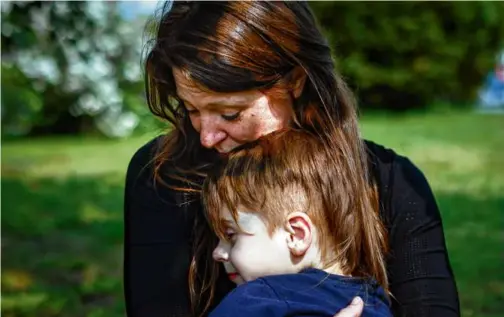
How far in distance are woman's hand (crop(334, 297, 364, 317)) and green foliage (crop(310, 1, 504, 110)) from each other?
12.2m

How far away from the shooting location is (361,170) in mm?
2498

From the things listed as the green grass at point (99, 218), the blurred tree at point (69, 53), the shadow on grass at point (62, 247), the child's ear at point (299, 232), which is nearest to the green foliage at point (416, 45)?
the green grass at point (99, 218)

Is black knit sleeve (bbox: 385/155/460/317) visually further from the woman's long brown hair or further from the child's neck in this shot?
the child's neck

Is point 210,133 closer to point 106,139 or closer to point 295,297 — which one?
point 295,297

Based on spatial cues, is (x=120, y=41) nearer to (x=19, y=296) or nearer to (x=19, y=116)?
(x=19, y=116)

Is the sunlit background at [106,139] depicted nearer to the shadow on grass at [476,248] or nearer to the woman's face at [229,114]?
the shadow on grass at [476,248]

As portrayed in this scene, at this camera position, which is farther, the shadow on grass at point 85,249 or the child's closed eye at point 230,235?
the shadow on grass at point 85,249

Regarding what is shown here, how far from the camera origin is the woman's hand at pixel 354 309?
2.23 metres

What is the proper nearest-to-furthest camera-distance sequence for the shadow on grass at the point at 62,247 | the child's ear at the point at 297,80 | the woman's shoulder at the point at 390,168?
the child's ear at the point at 297,80
the woman's shoulder at the point at 390,168
the shadow on grass at the point at 62,247

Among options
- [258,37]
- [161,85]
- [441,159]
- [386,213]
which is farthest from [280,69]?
[441,159]

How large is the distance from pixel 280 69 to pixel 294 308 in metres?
0.63

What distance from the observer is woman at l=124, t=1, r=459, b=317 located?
2.44m

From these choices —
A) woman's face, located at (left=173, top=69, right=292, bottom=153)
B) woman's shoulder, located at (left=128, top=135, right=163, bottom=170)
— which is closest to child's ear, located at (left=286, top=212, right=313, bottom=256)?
woman's face, located at (left=173, top=69, right=292, bottom=153)

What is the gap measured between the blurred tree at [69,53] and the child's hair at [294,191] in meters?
1.69
